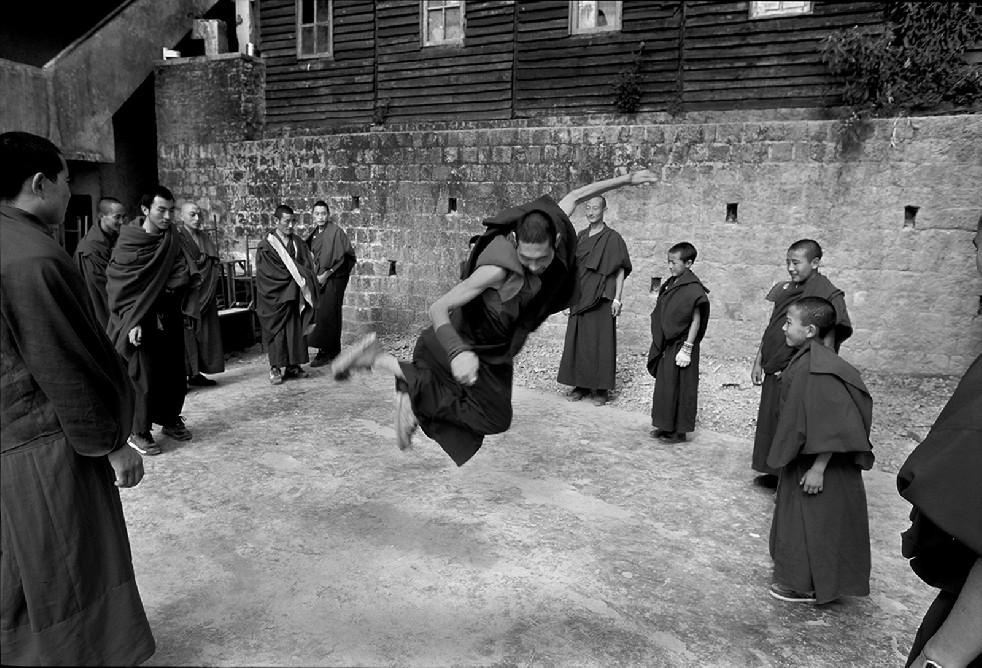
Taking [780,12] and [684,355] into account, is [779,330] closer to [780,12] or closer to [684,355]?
[684,355]

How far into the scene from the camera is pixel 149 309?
528 cm

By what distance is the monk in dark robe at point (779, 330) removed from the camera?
181 inches

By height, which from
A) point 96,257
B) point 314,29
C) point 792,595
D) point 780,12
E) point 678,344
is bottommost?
point 792,595

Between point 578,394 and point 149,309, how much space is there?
428 centimetres

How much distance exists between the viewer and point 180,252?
562 cm

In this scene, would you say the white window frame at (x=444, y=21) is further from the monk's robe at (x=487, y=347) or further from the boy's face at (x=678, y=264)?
the monk's robe at (x=487, y=347)

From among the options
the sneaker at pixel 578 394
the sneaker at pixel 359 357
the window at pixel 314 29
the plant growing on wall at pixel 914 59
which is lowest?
the sneaker at pixel 578 394

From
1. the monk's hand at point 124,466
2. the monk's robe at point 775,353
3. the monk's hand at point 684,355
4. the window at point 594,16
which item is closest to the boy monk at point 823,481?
the monk's robe at point 775,353

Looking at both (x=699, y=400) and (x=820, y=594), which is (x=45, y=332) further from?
(x=699, y=400)

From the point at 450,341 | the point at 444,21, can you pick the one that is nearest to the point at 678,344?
the point at 450,341

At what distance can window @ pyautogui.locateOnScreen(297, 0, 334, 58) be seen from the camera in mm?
11539

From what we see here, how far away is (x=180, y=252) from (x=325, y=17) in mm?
7641

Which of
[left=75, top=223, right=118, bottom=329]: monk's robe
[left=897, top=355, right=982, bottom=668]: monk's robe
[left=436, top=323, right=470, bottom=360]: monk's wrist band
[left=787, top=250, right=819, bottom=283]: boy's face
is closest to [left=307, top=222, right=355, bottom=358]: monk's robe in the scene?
[left=75, top=223, right=118, bottom=329]: monk's robe

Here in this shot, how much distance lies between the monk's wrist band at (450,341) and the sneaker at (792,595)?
82.0 inches
